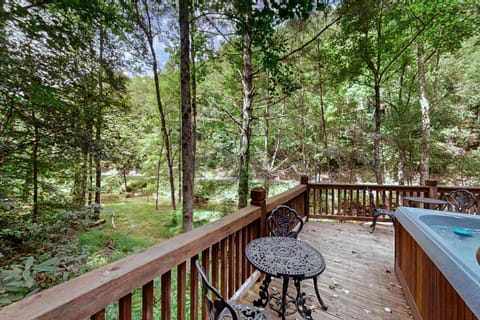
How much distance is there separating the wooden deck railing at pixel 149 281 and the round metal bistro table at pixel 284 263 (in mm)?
259

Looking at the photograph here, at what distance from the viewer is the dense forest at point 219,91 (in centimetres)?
242

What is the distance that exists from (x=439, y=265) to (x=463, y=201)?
3963mm

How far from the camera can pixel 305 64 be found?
732 centimetres

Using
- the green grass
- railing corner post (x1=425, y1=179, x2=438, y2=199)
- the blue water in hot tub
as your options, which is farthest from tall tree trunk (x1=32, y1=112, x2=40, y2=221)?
railing corner post (x1=425, y1=179, x2=438, y2=199)

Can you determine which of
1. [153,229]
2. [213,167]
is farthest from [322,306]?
[153,229]

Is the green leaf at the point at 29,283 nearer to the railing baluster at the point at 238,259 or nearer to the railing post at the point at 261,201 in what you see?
the railing baluster at the point at 238,259

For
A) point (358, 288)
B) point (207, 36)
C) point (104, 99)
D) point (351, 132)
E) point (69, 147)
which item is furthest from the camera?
point (351, 132)

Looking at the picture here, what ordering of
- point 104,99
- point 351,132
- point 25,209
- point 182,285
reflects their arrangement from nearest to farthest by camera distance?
point 182,285 < point 25,209 < point 104,99 < point 351,132

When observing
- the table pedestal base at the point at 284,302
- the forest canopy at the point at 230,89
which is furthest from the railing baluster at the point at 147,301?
the forest canopy at the point at 230,89

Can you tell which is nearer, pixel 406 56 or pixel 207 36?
pixel 207 36

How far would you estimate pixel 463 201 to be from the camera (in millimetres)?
3863

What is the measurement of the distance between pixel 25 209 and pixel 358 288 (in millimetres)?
4214

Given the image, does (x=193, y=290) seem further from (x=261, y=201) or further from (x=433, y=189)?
(x=433, y=189)

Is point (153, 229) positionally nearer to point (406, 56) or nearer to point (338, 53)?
point (338, 53)
